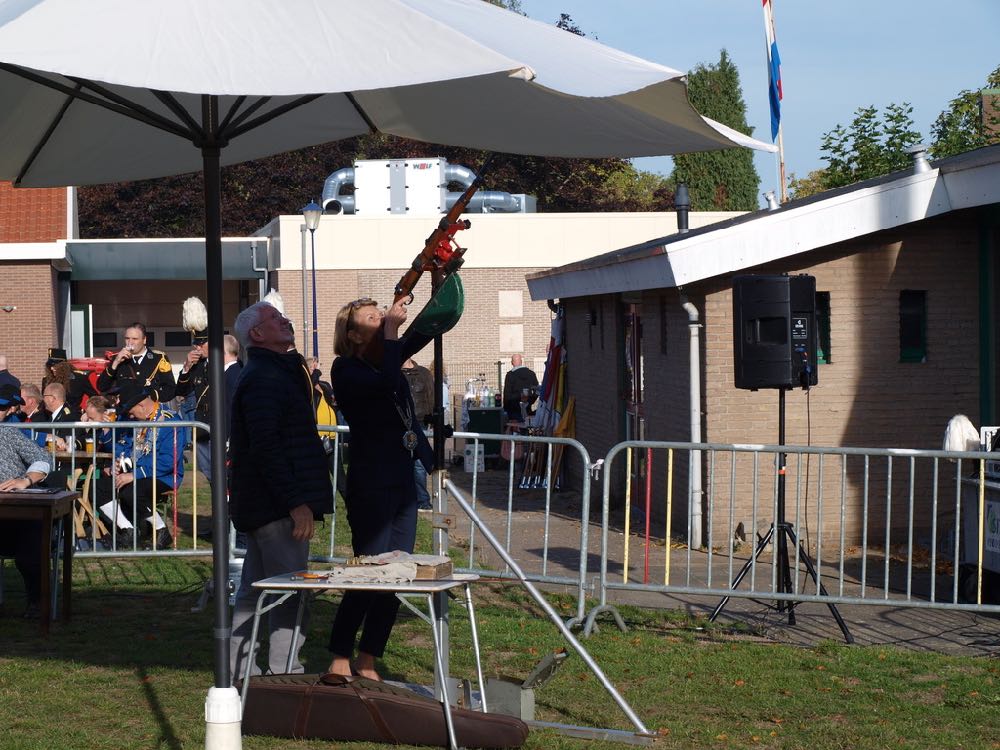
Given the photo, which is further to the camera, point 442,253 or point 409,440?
point 409,440

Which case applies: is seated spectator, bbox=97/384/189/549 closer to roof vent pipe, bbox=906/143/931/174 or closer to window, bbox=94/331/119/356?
roof vent pipe, bbox=906/143/931/174

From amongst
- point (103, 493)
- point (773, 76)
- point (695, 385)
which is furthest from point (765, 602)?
point (773, 76)

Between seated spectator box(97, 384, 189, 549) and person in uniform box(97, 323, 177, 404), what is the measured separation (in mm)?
1030

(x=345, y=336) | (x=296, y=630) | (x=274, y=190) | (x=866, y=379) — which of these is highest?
(x=274, y=190)

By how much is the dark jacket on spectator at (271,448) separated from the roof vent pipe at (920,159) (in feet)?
26.2

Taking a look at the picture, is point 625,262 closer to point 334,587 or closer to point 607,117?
point 607,117

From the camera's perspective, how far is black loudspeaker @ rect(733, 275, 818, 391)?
31.3 ft

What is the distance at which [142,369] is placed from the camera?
13586mm

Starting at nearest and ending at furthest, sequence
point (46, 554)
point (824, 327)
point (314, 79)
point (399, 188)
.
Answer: point (314, 79)
point (46, 554)
point (824, 327)
point (399, 188)

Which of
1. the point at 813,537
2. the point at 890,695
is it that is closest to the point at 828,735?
the point at 890,695

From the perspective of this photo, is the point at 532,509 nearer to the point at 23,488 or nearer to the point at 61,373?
the point at 61,373

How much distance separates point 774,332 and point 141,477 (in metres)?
5.83

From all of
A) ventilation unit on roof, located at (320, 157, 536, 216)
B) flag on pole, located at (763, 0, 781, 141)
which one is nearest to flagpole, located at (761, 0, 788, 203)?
flag on pole, located at (763, 0, 781, 141)

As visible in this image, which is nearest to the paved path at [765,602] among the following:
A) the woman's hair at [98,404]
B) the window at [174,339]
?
the woman's hair at [98,404]
